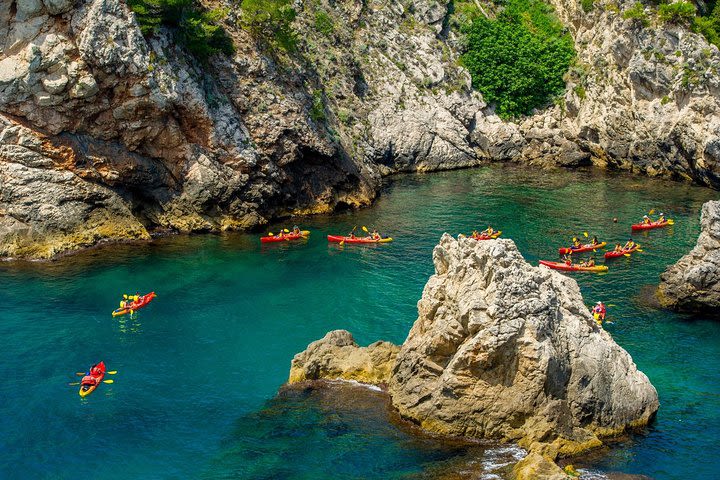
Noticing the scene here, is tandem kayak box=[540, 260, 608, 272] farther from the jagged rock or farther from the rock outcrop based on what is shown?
the jagged rock

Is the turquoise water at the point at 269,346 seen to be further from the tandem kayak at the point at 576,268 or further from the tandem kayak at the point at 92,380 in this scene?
the tandem kayak at the point at 576,268

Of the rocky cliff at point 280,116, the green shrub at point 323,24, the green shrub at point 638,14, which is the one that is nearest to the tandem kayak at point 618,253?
the rocky cliff at point 280,116

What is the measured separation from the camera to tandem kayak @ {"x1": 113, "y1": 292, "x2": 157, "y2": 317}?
41713 mm

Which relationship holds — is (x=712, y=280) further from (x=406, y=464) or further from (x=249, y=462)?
(x=249, y=462)

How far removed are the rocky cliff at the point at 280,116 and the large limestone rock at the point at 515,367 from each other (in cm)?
3170

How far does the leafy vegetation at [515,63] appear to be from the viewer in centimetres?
8487

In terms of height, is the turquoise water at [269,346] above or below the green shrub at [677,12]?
below

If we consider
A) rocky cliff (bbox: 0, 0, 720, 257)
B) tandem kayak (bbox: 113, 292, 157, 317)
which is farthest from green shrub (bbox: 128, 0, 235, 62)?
tandem kayak (bbox: 113, 292, 157, 317)

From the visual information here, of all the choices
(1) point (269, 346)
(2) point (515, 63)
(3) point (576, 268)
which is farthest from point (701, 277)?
(2) point (515, 63)

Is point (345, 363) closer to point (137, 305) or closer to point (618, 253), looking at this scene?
point (137, 305)

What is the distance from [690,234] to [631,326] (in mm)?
19847

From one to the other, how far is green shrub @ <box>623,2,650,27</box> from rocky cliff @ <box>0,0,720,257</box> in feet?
2.92

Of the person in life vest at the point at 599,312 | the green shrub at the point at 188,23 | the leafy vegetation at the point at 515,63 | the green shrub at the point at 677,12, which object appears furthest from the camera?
the leafy vegetation at the point at 515,63

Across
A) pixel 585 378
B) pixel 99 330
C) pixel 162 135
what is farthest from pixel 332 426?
pixel 162 135
